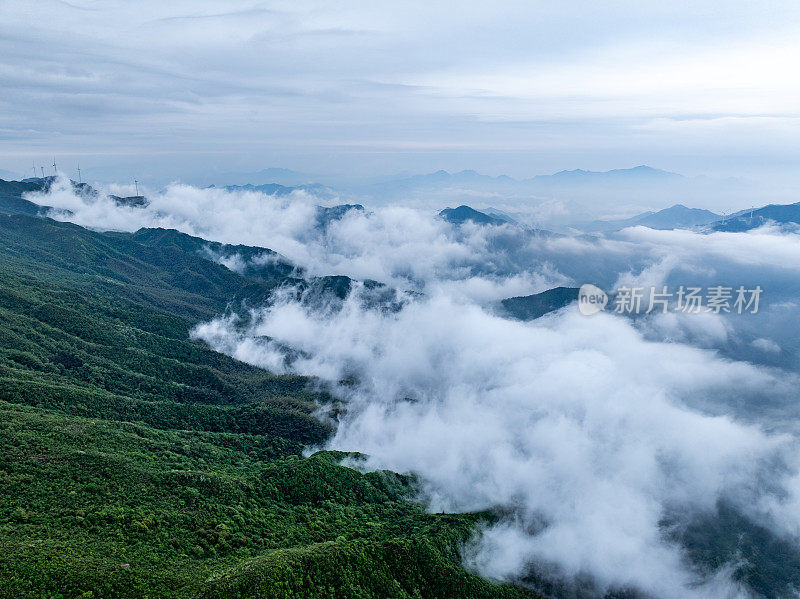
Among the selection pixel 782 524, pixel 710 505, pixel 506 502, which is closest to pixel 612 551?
pixel 506 502

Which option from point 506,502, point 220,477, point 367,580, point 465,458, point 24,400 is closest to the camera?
point 367,580

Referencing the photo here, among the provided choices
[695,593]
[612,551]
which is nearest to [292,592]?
[612,551]

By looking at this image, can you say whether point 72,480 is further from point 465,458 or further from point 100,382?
point 465,458

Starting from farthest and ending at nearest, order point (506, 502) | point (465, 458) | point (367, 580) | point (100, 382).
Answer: point (465, 458)
point (100, 382)
point (506, 502)
point (367, 580)

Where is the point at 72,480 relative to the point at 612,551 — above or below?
above

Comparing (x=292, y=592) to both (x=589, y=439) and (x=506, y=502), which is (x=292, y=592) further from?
(x=589, y=439)

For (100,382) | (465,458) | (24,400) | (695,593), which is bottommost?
(695,593)

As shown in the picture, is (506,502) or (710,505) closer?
(506,502)

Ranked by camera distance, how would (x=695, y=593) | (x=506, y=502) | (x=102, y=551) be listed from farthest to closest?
(x=506, y=502) < (x=695, y=593) < (x=102, y=551)

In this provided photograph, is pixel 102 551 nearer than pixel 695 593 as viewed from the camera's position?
Yes
